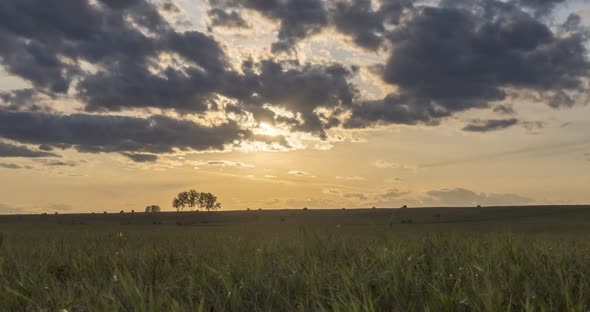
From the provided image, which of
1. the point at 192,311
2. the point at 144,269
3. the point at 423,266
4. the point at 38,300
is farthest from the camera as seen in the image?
the point at 144,269

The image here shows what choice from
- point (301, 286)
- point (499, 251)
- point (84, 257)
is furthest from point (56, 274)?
point (499, 251)

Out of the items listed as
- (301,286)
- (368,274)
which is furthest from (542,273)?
(301,286)

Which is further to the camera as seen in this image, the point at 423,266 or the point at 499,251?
the point at 499,251

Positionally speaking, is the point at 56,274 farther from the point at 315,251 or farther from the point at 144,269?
the point at 315,251

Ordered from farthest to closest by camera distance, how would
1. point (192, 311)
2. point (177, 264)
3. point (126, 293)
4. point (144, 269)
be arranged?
1. point (177, 264)
2. point (144, 269)
3. point (126, 293)
4. point (192, 311)

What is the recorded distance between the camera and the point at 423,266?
704 cm

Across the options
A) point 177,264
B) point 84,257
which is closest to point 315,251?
point 177,264

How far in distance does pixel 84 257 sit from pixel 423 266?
5.37 metres

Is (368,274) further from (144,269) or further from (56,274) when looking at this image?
(56,274)

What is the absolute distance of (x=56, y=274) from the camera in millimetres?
8219

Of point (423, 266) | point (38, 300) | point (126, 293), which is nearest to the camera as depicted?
point (126, 293)

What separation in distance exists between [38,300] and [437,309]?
4.12m

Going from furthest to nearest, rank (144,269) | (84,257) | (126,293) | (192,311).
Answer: (84,257)
(144,269)
(126,293)
(192,311)

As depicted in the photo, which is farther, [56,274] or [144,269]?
[56,274]
